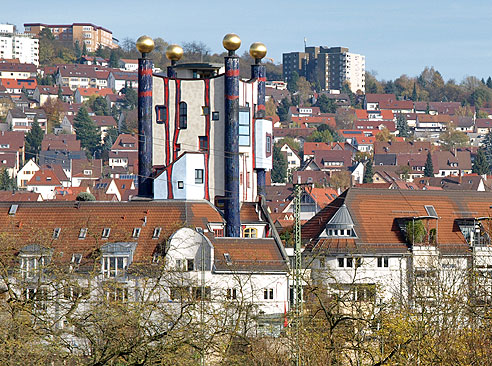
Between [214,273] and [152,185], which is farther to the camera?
[152,185]

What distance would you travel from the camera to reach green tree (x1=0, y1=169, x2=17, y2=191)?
155 meters

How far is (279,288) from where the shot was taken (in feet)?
167

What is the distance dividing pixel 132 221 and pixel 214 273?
4.20 m

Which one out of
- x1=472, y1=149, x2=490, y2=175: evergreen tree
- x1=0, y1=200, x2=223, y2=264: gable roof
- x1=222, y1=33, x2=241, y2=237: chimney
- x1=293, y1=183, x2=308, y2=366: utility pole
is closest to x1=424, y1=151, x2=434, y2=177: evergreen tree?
x1=472, y1=149, x2=490, y2=175: evergreen tree

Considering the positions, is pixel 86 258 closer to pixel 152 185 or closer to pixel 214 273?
pixel 214 273

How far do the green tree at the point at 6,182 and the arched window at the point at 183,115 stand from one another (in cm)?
9407

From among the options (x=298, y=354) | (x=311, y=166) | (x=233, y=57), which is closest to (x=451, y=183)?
(x=311, y=166)

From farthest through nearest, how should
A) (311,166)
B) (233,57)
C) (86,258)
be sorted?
(311,166) → (233,57) → (86,258)

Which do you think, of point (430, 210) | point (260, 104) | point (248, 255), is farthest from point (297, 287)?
point (260, 104)

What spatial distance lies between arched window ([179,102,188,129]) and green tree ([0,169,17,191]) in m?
94.1

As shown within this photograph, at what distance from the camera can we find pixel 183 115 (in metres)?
61.4

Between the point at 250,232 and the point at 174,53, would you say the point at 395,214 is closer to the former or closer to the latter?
the point at 250,232

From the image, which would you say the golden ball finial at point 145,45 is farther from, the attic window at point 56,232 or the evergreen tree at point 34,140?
the evergreen tree at point 34,140

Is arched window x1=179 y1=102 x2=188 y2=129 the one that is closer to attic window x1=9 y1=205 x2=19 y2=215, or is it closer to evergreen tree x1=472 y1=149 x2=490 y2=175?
attic window x1=9 y1=205 x2=19 y2=215
